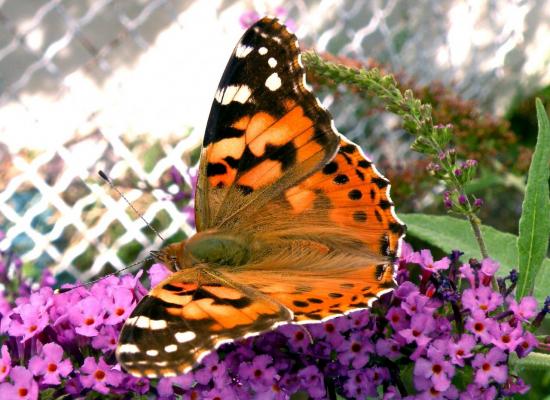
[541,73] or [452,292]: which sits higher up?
[452,292]

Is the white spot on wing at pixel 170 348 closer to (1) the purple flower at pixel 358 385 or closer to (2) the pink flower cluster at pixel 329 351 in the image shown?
(2) the pink flower cluster at pixel 329 351

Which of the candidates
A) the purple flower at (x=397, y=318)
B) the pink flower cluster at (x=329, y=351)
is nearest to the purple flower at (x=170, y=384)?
the pink flower cluster at (x=329, y=351)

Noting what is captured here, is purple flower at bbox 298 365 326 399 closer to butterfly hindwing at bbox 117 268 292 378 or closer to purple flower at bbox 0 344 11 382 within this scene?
butterfly hindwing at bbox 117 268 292 378

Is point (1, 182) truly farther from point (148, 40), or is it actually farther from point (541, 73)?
point (541, 73)

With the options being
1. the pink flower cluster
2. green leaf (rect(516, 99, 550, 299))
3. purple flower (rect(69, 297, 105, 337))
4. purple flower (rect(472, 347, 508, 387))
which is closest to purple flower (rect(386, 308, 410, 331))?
the pink flower cluster

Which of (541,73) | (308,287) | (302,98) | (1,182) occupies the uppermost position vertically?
(1,182)

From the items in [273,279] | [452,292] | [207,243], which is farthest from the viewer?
[207,243]

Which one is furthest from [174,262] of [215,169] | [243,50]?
[243,50]

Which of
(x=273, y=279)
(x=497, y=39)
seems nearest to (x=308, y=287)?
(x=273, y=279)
